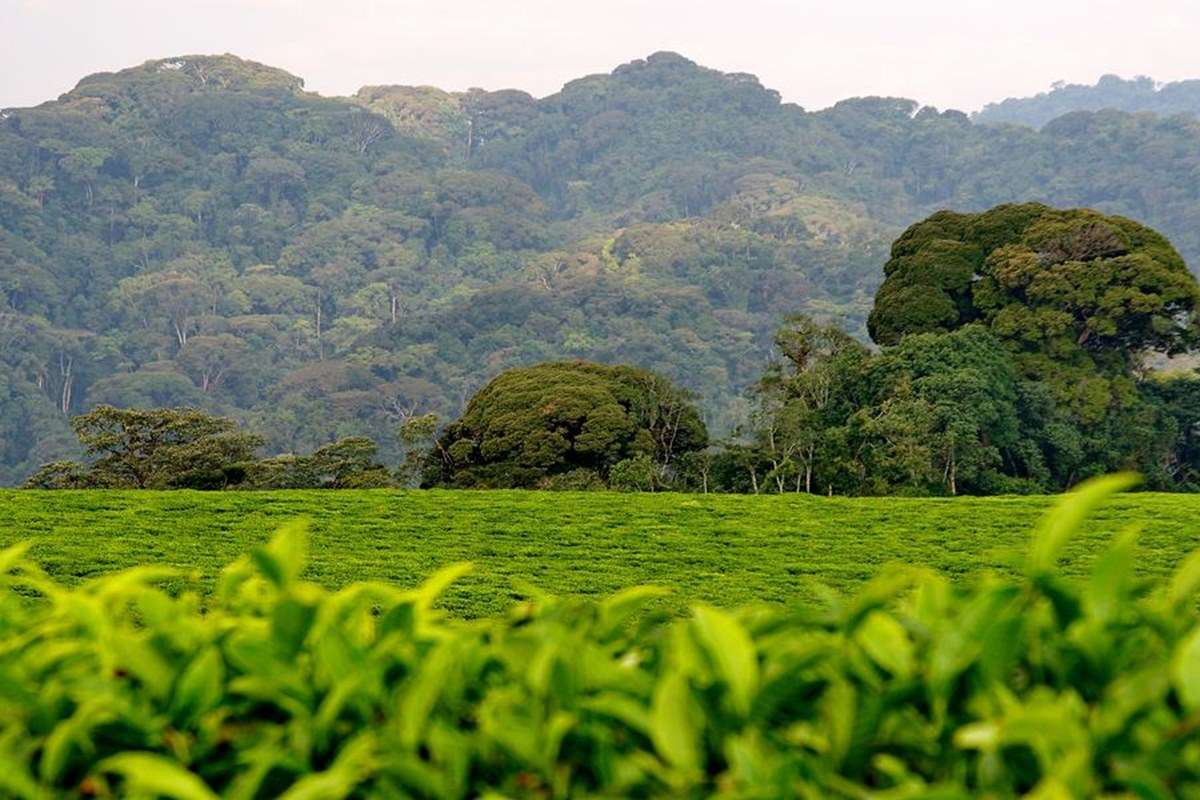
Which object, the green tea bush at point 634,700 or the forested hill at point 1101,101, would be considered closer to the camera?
the green tea bush at point 634,700

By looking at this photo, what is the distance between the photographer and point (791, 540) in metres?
8.88

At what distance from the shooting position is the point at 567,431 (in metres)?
18.3

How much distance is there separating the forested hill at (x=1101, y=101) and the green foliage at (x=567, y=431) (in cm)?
13459

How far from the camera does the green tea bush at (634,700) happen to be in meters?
0.84

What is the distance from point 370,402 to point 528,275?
20.7m

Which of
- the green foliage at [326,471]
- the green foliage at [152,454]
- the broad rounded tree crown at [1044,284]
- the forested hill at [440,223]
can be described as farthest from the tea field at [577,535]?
the forested hill at [440,223]

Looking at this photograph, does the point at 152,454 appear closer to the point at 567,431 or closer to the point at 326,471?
the point at 326,471

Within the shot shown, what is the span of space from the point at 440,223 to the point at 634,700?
83157mm

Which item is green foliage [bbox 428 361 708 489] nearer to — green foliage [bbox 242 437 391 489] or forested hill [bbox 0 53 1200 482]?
green foliage [bbox 242 437 391 489]

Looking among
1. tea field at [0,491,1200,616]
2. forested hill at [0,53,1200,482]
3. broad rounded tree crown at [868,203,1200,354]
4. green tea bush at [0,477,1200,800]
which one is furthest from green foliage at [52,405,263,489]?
forested hill at [0,53,1200,482]

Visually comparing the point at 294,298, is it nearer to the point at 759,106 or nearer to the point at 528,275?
the point at 528,275

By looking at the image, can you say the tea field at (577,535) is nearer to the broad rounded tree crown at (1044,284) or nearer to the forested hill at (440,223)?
the broad rounded tree crown at (1044,284)

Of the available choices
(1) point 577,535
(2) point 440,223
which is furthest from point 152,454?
(2) point 440,223

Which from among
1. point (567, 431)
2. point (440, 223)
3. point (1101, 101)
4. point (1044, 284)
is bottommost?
point (567, 431)
